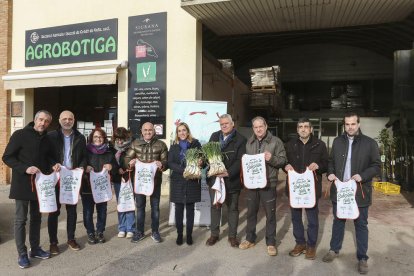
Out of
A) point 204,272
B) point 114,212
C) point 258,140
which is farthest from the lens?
point 114,212

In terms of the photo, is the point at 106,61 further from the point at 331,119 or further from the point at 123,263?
the point at 331,119

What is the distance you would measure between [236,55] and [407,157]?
9074 mm

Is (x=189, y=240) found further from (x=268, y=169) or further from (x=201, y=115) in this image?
(x=201, y=115)

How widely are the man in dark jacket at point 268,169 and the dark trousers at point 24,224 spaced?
8.31 feet

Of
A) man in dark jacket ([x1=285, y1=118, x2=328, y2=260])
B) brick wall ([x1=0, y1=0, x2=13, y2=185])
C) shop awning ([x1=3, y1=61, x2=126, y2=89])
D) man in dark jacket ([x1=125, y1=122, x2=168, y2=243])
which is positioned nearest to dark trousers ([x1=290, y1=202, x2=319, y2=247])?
man in dark jacket ([x1=285, y1=118, x2=328, y2=260])

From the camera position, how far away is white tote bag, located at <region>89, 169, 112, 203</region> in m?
4.62

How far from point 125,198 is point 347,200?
2884 millimetres

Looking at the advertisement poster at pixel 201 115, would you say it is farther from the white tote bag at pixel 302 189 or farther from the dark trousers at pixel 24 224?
the dark trousers at pixel 24 224

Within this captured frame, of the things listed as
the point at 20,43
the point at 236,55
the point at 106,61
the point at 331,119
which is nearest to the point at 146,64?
the point at 106,61

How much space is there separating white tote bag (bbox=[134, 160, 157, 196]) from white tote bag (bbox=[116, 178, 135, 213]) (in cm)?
26

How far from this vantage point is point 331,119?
60.0ft

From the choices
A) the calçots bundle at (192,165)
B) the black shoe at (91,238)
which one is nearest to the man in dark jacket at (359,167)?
the calçots bundle at (192,165)

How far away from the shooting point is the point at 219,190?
14.7 ft

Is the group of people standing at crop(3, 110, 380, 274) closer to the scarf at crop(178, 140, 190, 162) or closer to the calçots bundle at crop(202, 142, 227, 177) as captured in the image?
the scarf at crop(178, 140, 190, 162)
